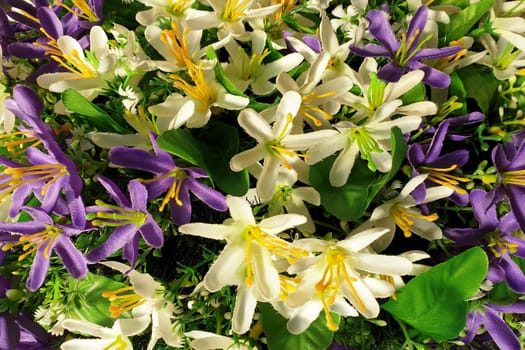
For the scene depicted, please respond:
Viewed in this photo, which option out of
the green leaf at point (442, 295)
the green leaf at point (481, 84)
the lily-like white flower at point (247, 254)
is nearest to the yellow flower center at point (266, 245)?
the lily-like white flower at point (247, 254)

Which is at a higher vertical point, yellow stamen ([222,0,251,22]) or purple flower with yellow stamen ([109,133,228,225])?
yellow stamen ([222,0,251,22])

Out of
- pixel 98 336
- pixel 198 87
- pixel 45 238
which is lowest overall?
pixel 98 336

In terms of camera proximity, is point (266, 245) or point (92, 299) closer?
point (266, 245)

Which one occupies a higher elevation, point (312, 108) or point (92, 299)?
point (312, 108)

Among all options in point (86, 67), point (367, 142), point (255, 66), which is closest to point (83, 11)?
point (86, 67)

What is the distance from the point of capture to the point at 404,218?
1.41 feet

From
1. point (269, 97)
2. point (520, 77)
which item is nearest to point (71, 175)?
point (269, 97)

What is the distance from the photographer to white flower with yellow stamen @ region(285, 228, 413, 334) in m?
0.39

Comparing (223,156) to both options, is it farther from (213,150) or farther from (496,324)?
(496,324)

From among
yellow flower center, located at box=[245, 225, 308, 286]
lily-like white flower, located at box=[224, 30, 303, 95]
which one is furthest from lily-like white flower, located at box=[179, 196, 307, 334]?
lily-like white flower, located at box=[224, 30, 303, 95]

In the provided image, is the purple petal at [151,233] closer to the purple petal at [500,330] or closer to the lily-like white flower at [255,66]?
the lily-like white flower at [255,66]

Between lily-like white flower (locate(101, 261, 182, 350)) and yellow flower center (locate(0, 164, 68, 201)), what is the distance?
0.27 feet

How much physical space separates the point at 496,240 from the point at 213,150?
0.24m

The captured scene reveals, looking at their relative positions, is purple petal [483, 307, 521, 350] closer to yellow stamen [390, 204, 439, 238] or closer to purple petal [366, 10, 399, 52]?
yellow stamen [390, 204, 439, 238]
